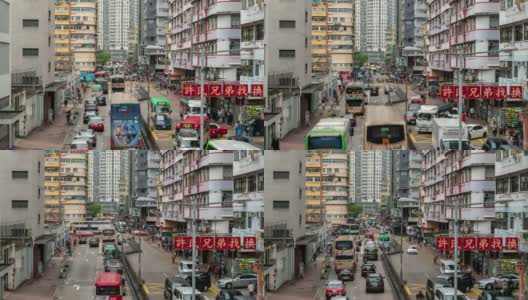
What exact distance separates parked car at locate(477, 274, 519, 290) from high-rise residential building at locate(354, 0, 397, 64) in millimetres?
6280

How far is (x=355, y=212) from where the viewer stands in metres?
32.7

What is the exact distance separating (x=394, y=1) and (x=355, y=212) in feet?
20.0

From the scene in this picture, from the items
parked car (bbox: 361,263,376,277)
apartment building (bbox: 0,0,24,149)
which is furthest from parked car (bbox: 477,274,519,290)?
apartment building (bbox: 0,0,24,149)

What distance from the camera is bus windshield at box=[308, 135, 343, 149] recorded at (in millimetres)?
27078

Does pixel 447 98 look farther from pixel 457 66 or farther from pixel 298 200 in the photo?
pixel 298 200

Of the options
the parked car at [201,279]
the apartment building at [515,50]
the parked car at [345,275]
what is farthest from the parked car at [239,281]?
the apartment building at [515,50]

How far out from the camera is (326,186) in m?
31.1

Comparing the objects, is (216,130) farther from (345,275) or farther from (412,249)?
(412,249)

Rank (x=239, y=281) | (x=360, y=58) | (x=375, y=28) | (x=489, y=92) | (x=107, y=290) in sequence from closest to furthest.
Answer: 1. (x=489, y=92)
2. (x=239, y=281)
3. (x=107, y=290)
4. (x=375, y=28)
5. (x=360, y=58)

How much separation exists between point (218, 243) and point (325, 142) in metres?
4.03

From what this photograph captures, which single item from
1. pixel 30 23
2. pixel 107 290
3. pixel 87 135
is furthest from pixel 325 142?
pixel 30 23

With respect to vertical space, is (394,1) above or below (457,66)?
above

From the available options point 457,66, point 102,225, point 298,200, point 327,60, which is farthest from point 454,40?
point 102,225

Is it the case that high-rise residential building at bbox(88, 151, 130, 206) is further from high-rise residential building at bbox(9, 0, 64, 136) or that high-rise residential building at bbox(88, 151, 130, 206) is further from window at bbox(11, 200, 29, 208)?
window at bbox(11, 200, 29, 208)
